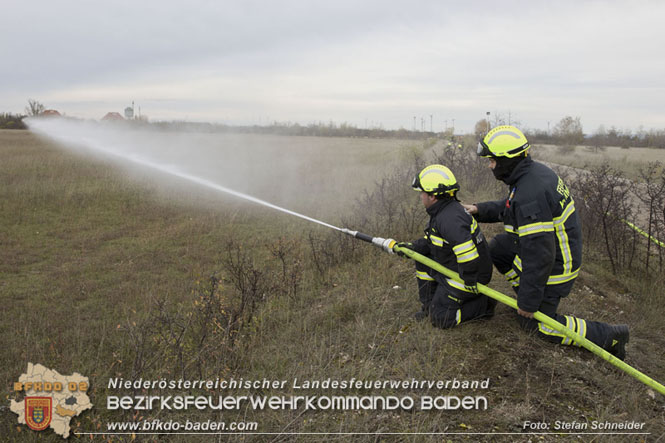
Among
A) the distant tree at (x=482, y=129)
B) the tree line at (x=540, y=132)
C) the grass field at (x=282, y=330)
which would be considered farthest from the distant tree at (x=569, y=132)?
the grass field at (x=282, y=330)

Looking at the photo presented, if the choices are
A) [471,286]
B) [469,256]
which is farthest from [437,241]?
[471,286]

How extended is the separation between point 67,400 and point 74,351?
1417 mm

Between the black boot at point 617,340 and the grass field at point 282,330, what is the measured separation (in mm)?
171

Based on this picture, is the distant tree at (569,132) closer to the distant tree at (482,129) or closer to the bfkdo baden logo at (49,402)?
the distant tree at (482,129)

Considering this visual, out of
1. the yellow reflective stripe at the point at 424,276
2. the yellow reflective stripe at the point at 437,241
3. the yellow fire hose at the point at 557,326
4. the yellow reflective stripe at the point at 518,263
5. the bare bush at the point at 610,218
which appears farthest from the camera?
the bare bush at the point at 610,218

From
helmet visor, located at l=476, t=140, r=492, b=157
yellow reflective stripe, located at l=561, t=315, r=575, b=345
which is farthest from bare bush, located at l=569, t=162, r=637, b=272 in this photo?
helmet visor, located at l=476, t=140, r=492, b=157

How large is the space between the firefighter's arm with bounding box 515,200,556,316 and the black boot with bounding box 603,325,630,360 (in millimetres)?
759

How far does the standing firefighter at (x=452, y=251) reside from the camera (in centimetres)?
384

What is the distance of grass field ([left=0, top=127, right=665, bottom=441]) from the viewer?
3.10 metres

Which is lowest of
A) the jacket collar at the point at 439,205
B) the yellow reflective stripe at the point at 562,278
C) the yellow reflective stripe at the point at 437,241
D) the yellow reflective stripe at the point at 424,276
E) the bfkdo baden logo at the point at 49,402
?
the bfkdo baden logo at the point at 49,402

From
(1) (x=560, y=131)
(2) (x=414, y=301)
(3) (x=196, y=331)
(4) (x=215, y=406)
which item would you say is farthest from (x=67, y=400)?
(1) (x=560, y=131)

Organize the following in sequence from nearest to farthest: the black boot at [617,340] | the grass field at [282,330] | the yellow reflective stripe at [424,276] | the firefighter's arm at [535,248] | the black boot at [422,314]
Answer: 1. the grass field at [282,330]
2. the firefighter's arm at [535,248]
3. the black boot at [617,340]
4. the black boot at [422,314]
5. the yellow reflective stripe at [424,276]

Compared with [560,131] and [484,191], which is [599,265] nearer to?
[484,191]

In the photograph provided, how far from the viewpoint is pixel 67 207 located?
12258mm
